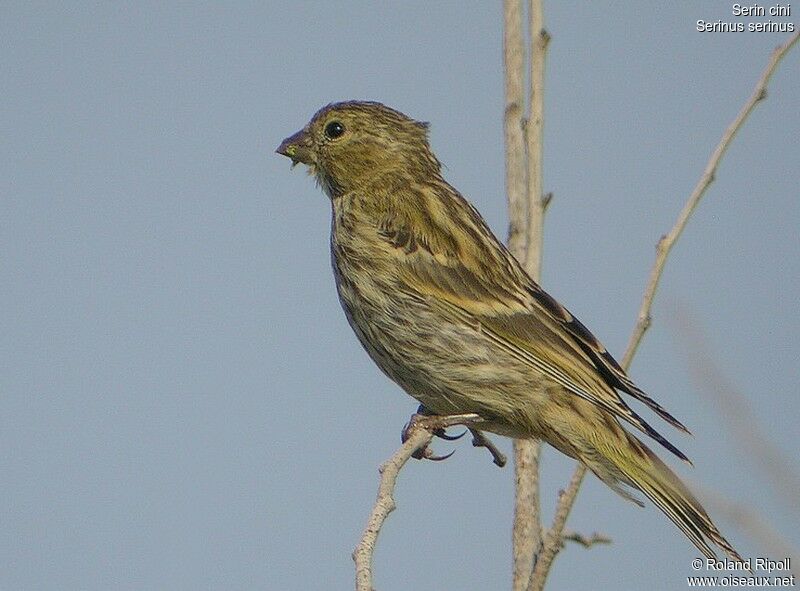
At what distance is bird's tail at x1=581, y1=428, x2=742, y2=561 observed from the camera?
14.8ft

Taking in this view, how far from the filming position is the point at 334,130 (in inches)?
245

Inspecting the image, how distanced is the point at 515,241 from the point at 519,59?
2.54 ft

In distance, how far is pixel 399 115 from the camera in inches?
250

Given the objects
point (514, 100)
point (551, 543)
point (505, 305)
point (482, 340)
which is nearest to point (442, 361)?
point (482, 340)

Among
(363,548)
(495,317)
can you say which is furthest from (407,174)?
(363,548)

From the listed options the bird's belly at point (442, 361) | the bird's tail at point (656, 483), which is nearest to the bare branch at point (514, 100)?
the bird's belly at point (442, 361)

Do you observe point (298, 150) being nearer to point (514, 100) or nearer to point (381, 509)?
point (514, 100)

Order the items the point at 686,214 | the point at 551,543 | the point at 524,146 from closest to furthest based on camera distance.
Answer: the point at 551,543, the point at 686,214, the point at 524,146

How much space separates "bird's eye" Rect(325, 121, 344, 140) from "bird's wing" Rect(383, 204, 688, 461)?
2.55 ft

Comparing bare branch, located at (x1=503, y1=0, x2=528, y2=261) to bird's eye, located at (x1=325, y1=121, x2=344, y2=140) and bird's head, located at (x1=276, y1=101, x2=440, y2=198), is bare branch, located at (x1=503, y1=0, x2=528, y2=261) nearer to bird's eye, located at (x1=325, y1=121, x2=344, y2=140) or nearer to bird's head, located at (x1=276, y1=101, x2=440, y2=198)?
bird's head, located at (x1=276, y1=101, x2=440, y2=198)

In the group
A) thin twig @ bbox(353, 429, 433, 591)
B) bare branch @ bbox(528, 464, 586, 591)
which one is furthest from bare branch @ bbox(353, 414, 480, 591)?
bare branch @ bbox(528, 464, 586, 591)

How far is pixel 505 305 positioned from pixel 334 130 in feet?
4.85

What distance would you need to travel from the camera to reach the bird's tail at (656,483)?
450cm

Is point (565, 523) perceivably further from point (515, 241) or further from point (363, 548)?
point (515, 241)
